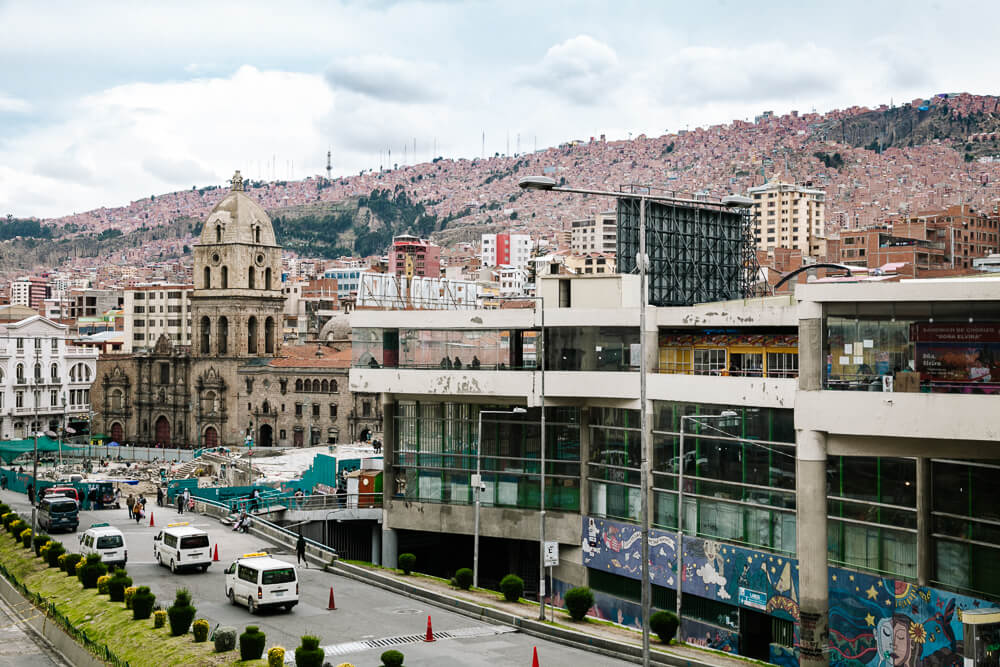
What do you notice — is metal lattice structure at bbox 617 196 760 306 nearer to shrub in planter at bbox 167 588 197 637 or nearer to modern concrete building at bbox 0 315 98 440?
shrub in planter at bbox 167 588 197 637

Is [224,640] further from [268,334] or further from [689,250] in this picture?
[268,334]

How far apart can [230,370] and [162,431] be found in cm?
1499

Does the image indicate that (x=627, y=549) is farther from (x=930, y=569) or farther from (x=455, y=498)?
(x=930, y=569)

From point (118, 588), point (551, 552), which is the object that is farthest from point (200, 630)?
point (551, 552)

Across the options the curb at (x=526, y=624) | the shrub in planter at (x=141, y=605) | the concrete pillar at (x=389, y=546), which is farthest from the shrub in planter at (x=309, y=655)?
the concrete pillar at (x=389, y=546)

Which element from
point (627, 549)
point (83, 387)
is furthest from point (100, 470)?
point (627, 549)

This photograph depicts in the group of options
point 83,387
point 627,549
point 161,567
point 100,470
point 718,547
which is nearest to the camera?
point 718,547

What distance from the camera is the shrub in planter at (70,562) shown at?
43.0 meters

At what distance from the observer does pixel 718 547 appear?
3756cm

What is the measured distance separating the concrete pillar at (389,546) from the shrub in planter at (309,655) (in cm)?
2313

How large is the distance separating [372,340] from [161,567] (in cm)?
1317

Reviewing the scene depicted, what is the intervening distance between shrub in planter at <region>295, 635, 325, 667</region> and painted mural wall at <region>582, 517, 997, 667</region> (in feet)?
49.4

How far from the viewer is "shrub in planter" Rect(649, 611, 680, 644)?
3288 cm

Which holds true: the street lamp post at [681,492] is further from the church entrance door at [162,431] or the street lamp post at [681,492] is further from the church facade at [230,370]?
the church entrance door at [162,431]
